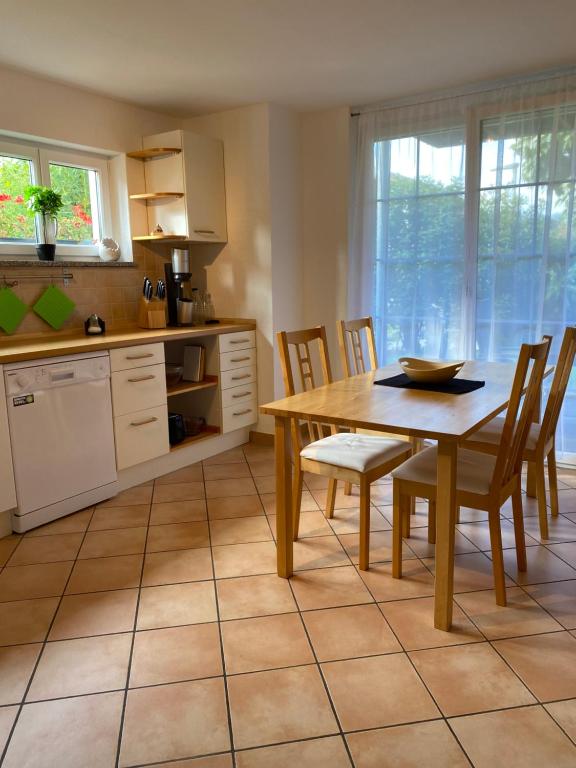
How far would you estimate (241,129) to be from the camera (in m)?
3.98

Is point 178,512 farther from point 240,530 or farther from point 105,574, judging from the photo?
point 105,574

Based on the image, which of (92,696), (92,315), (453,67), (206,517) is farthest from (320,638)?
(453,67)

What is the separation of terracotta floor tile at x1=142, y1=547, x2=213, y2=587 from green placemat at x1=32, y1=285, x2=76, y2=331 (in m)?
1.64

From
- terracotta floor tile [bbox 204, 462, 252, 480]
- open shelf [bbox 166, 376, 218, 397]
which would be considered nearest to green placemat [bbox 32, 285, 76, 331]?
open shelf [bbox 166, 376, 218, 397]

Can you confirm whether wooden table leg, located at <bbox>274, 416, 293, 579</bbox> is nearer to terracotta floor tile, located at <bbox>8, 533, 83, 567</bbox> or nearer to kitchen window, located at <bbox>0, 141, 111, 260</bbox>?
terracotta floor tile, located at <bbox>8, 533, 83, 567</bbox>

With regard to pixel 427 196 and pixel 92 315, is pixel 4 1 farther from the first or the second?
pixel 427 196

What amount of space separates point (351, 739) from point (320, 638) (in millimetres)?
442

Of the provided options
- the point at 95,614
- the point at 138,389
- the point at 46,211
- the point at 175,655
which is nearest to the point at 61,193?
the point at 46,211

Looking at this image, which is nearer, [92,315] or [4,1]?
[4,1]

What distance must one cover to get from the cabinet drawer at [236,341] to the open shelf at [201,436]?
56 centimetres

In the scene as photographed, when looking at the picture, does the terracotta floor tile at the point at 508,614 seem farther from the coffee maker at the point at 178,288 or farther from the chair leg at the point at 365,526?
the coffee maker at the point at 178,288

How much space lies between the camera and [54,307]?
3.50 meters

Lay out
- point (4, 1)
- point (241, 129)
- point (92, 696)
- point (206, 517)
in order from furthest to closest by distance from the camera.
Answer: point (241, 129) < point (206, 517) < point (4, 1) < point (92, 696)

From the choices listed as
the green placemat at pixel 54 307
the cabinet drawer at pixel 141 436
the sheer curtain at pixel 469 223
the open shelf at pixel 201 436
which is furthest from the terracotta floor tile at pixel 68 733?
the sheer curtain at pixel 469 223
